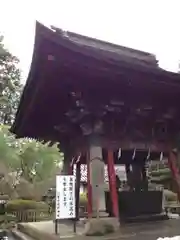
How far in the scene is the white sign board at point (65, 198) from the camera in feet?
21.9

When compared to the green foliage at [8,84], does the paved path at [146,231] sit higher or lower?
lower

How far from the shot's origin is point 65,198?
6.82 m

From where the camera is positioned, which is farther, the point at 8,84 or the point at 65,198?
the point at 8,84

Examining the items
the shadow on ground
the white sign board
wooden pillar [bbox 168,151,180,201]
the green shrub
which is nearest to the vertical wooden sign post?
the white sign board

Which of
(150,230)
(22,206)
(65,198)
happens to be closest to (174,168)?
(150,230)

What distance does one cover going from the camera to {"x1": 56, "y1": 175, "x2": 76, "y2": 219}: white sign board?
6.67 meters

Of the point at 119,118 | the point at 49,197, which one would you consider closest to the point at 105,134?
the point at 119,118

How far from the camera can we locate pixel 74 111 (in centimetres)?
695

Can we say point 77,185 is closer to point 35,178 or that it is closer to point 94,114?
point 94,114

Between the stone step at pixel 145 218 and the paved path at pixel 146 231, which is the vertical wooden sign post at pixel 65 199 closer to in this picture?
the paved path at pixel 146 231

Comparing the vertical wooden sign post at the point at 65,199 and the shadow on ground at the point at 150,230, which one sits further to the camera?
the vertical wooden sign post at the point at 65,199

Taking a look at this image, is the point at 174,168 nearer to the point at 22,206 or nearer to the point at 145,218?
the point at 145,218

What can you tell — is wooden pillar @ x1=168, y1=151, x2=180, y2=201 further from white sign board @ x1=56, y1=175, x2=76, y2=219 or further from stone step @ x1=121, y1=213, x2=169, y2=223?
white sign board @ x1=56, y1=175, x2=76, y2=219

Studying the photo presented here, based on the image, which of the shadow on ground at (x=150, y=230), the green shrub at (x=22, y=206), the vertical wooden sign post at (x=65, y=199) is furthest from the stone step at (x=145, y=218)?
the green shrub at (x=22, y=206)
